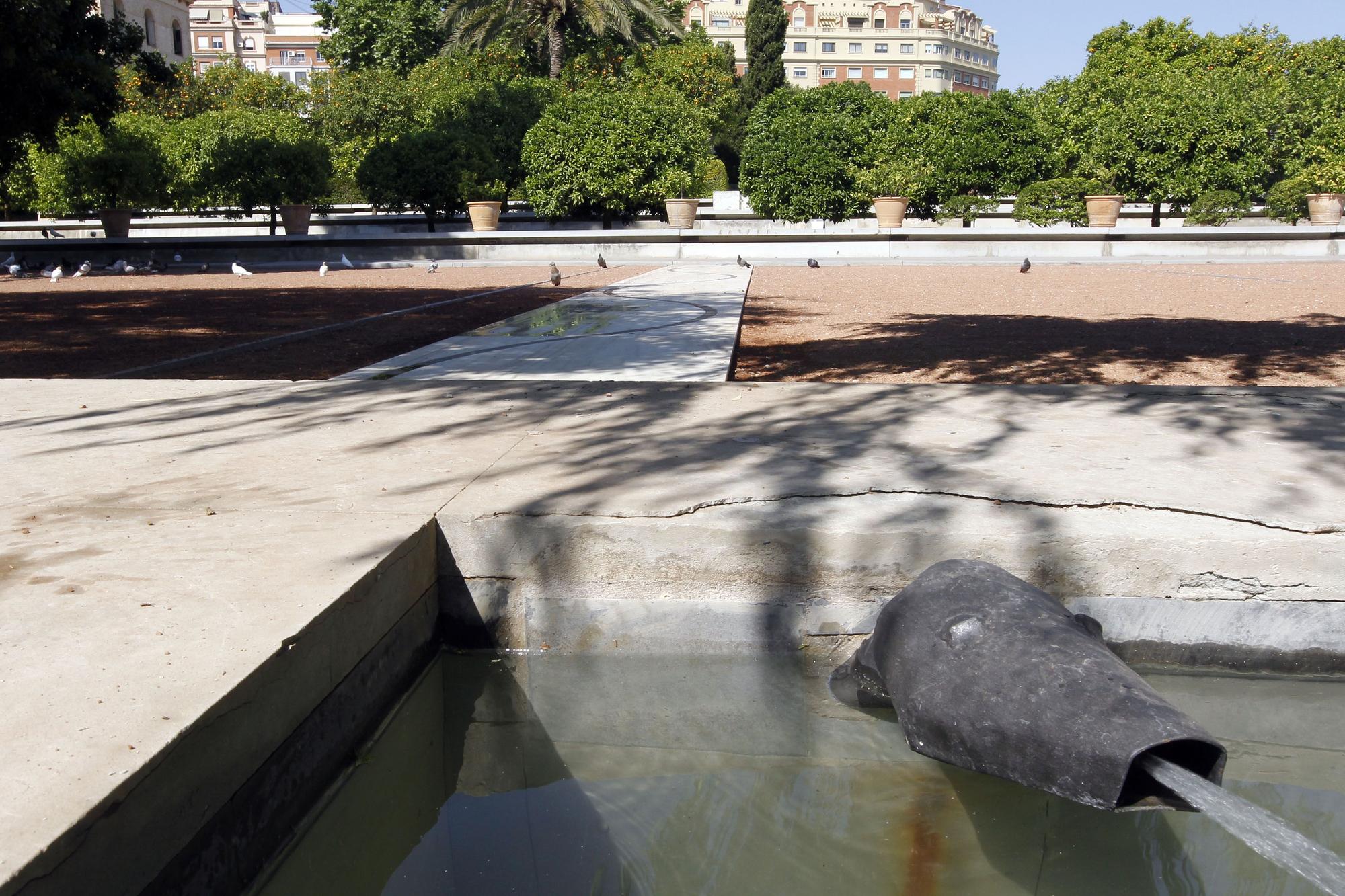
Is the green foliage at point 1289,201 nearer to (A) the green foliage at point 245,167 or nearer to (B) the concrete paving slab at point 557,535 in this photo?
(A) the green foliage at point 245,167

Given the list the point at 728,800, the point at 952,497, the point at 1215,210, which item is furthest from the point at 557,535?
the point at 1215,210

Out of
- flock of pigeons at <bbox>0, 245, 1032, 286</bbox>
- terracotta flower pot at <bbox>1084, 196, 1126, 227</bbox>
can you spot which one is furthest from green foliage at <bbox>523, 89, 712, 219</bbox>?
terracotta flower pot at <bbox>1084, 196, 1126, 227</bbox>

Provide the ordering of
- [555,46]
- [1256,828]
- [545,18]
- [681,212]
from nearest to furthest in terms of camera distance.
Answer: [1256,828], [681,212], [555,46], [545,18]

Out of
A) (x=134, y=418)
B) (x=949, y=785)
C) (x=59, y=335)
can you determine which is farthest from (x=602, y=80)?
(x=949, y=785)

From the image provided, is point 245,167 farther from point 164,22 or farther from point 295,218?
point 164,22

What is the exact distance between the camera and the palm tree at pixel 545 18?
90.5ft

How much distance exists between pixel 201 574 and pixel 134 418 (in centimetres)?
207

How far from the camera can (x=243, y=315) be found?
33.6ft

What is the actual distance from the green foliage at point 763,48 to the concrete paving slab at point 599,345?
35.1 metres

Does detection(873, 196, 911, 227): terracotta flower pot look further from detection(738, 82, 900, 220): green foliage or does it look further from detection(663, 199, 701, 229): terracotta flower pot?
detection(663, 199, 701, 229): terracotta flower pot

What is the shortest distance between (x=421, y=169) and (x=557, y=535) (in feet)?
71.6

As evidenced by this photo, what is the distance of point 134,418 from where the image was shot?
13.5 feet

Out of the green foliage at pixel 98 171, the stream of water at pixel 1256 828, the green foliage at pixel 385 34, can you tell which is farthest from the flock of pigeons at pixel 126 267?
the green foliage at pixel 385 34

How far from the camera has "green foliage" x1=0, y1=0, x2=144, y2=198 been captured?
39.3ft
